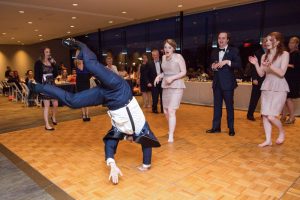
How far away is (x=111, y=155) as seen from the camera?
246 cm

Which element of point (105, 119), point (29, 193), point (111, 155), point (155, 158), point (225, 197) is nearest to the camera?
point (225, 197)

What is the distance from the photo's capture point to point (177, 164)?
→ 2861 millimetres

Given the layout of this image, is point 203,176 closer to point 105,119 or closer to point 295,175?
point 295,175

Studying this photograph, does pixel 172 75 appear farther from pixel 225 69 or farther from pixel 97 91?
pixel 97 91

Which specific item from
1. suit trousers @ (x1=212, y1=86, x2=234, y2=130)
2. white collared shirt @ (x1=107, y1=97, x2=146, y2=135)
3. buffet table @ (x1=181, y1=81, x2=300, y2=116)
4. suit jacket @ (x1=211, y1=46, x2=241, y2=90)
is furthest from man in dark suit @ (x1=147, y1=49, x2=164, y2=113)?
white collared shirt @ (x1=107, y1=97, x2=146, y2=135)

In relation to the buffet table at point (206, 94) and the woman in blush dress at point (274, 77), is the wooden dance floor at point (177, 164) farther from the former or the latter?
the buffet table at point (206, 94)

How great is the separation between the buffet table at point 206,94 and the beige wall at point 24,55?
11.5 meters

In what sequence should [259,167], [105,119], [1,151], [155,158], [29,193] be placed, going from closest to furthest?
[29,193], [259,167], [155,158], [1,151], [105,119]

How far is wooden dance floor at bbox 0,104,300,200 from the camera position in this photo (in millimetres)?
2256

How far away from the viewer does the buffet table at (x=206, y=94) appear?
20.0 ft

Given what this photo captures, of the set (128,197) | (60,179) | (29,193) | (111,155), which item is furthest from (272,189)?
(29,193)

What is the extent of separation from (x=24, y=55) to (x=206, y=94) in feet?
47.2

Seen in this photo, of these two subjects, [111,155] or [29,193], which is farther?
[111,155]

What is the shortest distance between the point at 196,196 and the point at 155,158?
0.95m
